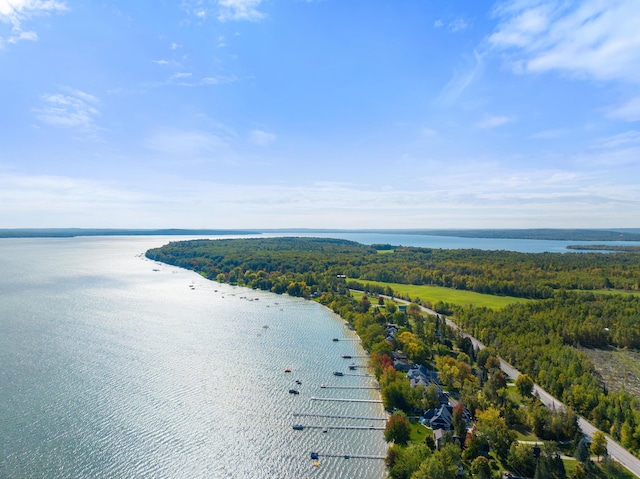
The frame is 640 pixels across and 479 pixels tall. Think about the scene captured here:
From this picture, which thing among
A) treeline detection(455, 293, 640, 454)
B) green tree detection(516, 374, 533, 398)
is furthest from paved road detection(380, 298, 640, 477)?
green tree detection(516, 374, 533, 398)

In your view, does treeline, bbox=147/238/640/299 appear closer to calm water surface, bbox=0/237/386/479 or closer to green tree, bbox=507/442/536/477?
calm water surface, bbox=0/237/386/479

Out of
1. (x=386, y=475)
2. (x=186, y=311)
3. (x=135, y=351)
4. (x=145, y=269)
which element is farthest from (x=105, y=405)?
(x=145, y=269)

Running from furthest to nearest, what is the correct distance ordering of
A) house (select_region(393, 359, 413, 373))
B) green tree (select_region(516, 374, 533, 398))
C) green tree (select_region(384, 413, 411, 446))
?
house (select_region(393, 359, 413, 373)), green tree (select_region(516, 374, 533, 398)), green tree (select_region(384, 413, 411, 446))

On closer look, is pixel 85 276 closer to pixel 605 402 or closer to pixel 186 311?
pixel 186 311

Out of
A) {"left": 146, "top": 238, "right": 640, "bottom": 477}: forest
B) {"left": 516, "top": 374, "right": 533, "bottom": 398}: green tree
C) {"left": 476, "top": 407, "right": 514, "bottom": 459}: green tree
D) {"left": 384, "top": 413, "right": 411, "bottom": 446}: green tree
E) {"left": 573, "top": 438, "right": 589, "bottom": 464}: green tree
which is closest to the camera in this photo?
{"left": 573, "top": 438, "right": 589, "bottom": 464}: green tree

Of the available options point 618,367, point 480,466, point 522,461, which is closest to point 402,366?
point 522,461
